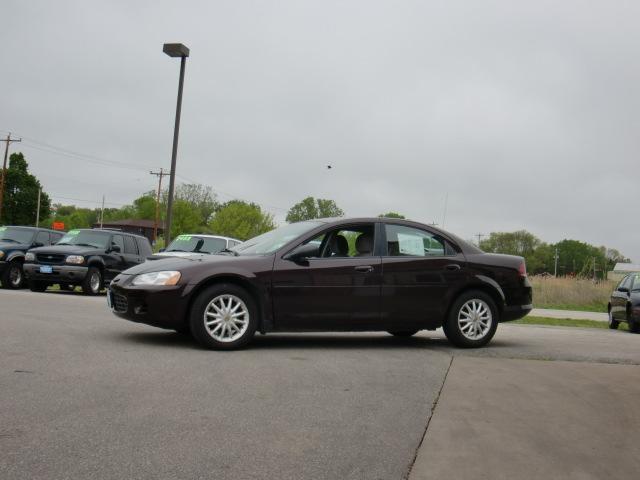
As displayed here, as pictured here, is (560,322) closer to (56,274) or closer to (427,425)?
(56,274)

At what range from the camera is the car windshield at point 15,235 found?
68.5 feet

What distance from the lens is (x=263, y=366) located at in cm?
707

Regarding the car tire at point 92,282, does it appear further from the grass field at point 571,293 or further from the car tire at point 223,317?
the grass field at point 571,293

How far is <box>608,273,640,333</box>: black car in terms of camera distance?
16984 millimetres

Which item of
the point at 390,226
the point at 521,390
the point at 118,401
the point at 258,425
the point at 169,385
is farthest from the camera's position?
the point at 390,226

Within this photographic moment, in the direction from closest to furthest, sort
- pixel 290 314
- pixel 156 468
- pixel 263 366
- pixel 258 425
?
pixel 156 468 → pixel 258 425 → pixel 263 366 → pixel 290 314

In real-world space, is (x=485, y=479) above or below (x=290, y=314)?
below

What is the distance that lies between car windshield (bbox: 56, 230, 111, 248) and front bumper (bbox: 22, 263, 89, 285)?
127 cm

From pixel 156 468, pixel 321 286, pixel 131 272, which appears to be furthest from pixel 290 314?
pixel 156 468

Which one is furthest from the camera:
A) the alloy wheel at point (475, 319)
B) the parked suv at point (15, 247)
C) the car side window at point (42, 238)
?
the car side window at point (42, 238)

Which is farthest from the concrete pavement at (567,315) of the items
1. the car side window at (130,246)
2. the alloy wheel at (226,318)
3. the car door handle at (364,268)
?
the alloy wheel at (226,318)

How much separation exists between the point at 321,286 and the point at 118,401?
11.7 feet

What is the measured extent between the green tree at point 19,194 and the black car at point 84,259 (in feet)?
246

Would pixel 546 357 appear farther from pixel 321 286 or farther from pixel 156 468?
pixel 156 468
